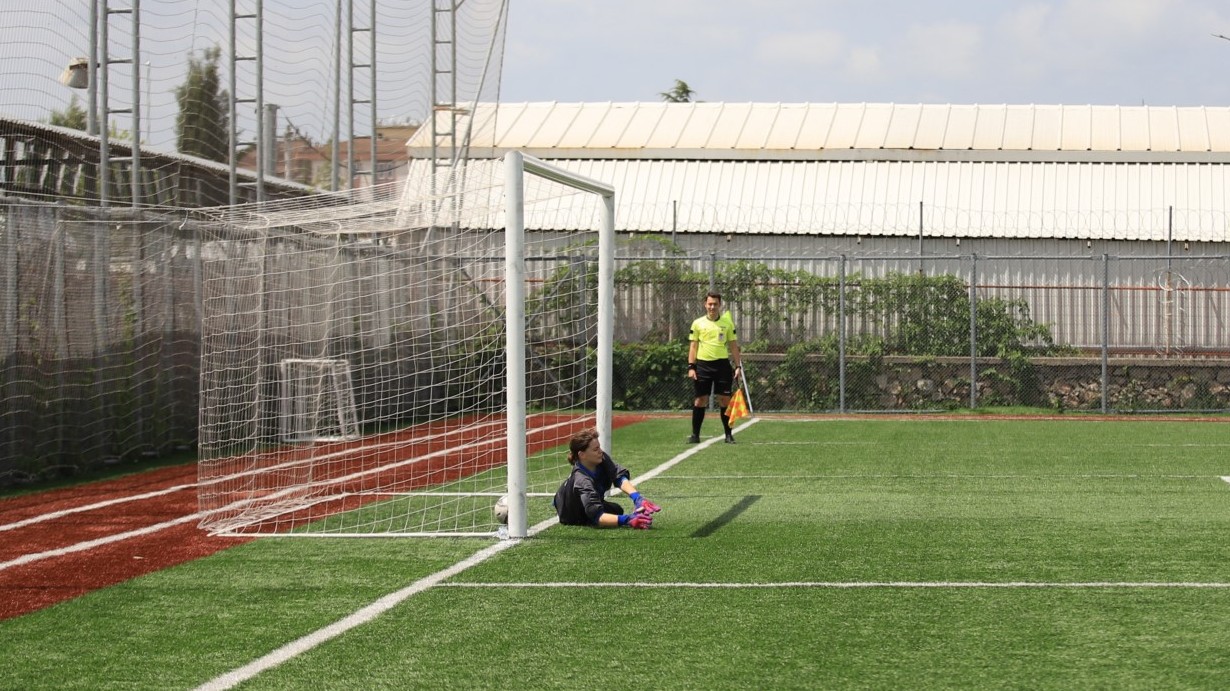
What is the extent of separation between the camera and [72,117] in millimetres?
14273

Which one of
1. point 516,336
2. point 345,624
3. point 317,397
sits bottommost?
point 345,624

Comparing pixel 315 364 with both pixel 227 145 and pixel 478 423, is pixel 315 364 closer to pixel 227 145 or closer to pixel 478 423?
pixel 227 145

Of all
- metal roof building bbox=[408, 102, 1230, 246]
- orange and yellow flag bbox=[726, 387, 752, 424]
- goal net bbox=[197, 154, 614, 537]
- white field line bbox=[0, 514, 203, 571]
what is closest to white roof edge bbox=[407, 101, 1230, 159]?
metal roof building bbox=[408, 102, 1230, 246]

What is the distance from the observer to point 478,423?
14555 mm

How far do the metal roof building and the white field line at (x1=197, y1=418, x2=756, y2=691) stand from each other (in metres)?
18.9

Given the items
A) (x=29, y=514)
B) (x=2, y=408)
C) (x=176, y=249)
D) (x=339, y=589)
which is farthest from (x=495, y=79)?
(x=339, y=589)

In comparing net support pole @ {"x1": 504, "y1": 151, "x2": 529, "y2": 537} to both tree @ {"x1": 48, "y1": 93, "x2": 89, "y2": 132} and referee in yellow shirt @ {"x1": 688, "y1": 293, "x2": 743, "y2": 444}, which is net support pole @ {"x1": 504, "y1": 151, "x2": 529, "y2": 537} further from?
referee in yellow shirt @ {"x1": 688, "y1": 293, "x2": 743, "y2": 444}

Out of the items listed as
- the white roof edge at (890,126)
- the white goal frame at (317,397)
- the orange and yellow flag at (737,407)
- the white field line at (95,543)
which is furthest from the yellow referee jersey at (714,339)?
the white roof edge at (890,126)

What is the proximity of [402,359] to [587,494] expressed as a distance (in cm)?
633

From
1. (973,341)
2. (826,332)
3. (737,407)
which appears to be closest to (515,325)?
(737,407)

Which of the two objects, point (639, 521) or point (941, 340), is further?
point (941, 340)

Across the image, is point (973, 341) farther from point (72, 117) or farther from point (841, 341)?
point (72, 117)

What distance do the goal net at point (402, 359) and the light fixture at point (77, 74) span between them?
6.62 ft

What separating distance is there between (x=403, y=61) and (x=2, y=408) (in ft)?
33.5
